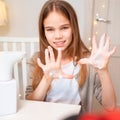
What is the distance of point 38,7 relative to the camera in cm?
232

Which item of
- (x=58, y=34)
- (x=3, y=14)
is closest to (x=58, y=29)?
(x=58, y=34)

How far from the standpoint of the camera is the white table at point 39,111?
1.91 feet

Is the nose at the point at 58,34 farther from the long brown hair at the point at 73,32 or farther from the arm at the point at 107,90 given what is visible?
the arm at the point at 107,90

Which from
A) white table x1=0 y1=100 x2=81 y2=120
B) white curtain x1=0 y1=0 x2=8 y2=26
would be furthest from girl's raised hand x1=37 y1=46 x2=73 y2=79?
white curtain x1=0 y1=0 x2=8 y2=26

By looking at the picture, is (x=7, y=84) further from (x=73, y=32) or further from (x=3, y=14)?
(x=3, y=14)

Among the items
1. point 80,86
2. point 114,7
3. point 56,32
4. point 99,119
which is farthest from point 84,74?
point 114,7

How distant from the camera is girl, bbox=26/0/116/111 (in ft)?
2.68

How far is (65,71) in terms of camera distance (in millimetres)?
928

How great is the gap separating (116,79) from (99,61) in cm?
178

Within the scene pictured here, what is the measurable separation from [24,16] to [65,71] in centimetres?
157

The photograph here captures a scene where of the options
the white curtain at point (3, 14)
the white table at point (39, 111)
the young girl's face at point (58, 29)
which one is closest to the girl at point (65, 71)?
the young girl's face at point (58, 29)

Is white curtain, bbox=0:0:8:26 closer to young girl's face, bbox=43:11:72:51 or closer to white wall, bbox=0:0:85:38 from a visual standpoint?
white wall, bbox=0:0:85:38

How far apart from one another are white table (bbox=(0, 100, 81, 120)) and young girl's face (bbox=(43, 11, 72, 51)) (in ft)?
0.96

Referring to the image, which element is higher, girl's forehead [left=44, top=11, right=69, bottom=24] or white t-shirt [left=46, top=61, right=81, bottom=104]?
girl's forehead [left=44, top=11, right=69, bottom=24]
